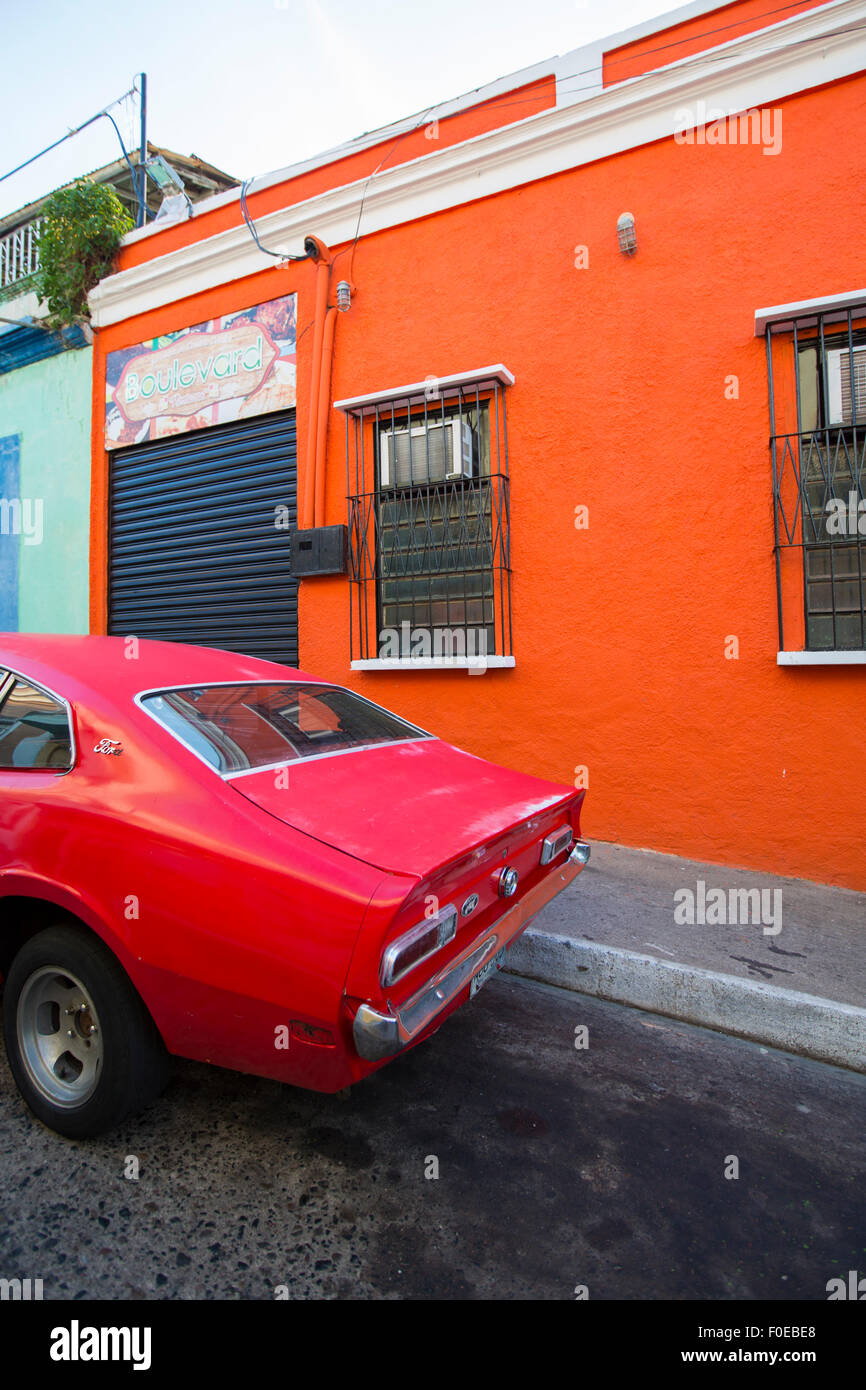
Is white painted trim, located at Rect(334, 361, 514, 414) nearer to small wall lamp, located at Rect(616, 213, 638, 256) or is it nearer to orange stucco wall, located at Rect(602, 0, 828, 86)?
small wall lamp, located at Rect(616, 213, 638, 256)

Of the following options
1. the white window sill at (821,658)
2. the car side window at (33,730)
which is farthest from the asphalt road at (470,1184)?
the white window sill at (821,658)

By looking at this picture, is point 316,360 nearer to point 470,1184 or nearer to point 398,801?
point 398,801

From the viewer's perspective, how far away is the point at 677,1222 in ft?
6.79

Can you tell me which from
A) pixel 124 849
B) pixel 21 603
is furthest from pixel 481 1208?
→ pixel 21 603

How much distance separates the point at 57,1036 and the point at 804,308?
17.0ft

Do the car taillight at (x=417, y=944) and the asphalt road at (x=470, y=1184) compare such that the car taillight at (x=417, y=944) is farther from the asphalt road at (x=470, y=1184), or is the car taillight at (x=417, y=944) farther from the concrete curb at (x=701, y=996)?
the concrete curb at (x=701, y=996)

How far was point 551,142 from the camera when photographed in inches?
213

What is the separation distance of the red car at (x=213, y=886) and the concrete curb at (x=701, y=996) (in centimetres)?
88

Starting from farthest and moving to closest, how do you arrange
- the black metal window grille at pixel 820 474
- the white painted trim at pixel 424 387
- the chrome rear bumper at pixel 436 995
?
1. the white painted trim at pixel 424 387
2. the black metal window grille at pixel 820 474
3. the chrome rear bumper at pixel 436 995

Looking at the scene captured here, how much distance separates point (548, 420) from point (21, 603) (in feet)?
21.2

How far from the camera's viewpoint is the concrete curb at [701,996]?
2982 millimetres

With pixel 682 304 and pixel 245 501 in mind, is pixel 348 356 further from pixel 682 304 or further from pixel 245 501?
pixel 682 304

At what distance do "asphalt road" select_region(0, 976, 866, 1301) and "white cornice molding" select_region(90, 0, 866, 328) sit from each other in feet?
18.4

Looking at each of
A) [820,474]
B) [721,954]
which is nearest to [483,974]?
[721,954]
